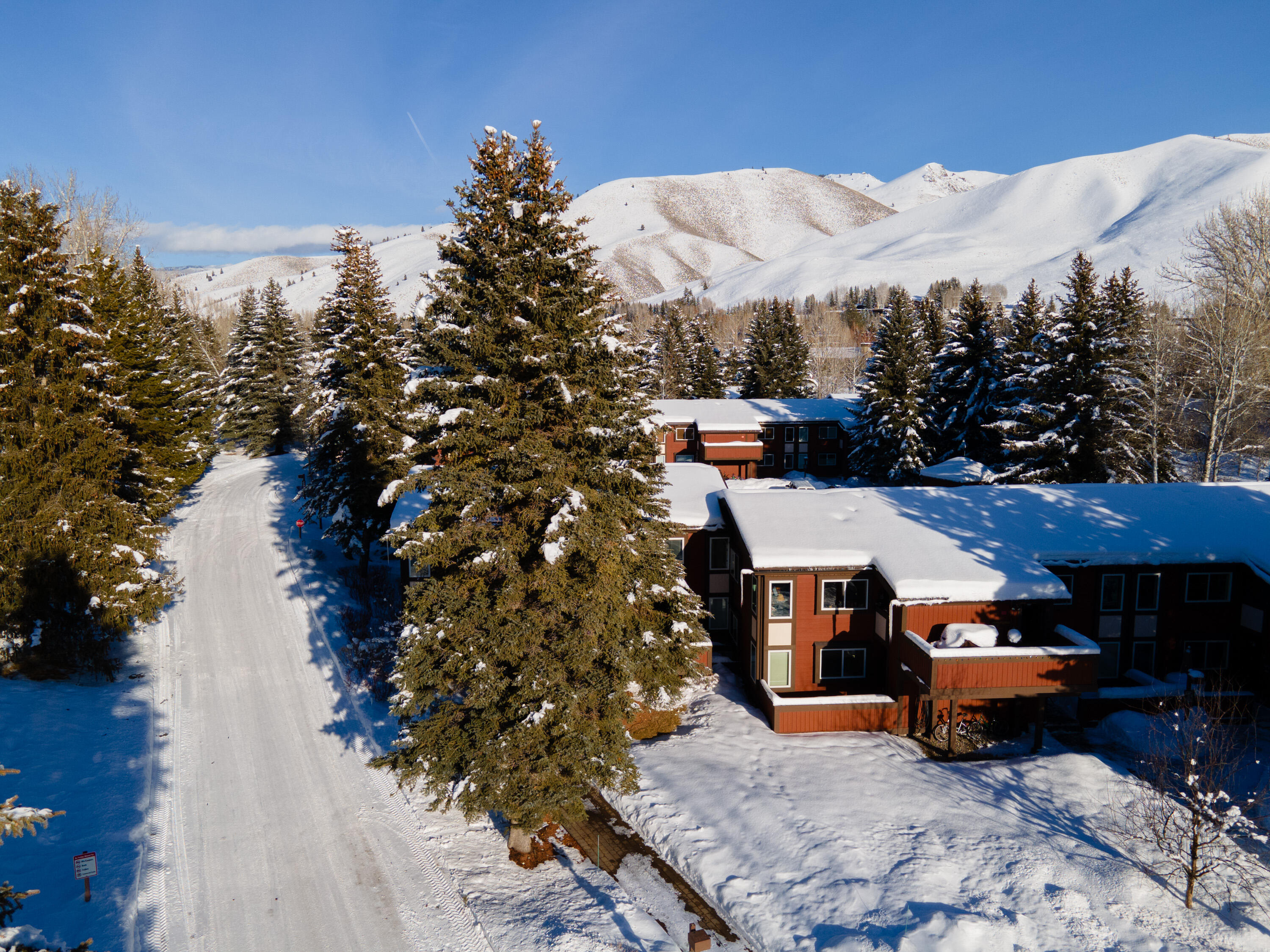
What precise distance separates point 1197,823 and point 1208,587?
11726mm

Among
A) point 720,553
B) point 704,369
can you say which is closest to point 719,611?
point 720,553

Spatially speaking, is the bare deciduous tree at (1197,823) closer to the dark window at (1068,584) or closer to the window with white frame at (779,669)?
the dark window at (1068,584)

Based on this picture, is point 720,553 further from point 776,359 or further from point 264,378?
point 776,359

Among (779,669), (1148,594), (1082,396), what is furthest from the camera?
(1082,396)

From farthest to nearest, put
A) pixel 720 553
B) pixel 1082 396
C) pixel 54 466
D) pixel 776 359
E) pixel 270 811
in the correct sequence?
pixel 776 359 → pixel 1082 396 → pixel 720 553 → pixel 54 466 → pixel 270 811

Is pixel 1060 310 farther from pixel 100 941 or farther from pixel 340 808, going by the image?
pixel 100 941

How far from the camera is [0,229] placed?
62.5 ft

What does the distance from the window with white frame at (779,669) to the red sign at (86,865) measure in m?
16.2

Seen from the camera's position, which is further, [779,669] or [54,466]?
[779,669]

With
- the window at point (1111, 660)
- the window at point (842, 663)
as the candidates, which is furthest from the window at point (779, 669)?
the window at point (1111, 660)

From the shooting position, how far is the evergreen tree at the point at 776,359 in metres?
63.0

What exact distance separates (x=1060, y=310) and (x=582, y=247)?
2707 centimetres

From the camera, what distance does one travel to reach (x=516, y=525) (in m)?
13.9

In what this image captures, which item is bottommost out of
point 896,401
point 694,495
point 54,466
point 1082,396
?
point 694,495
